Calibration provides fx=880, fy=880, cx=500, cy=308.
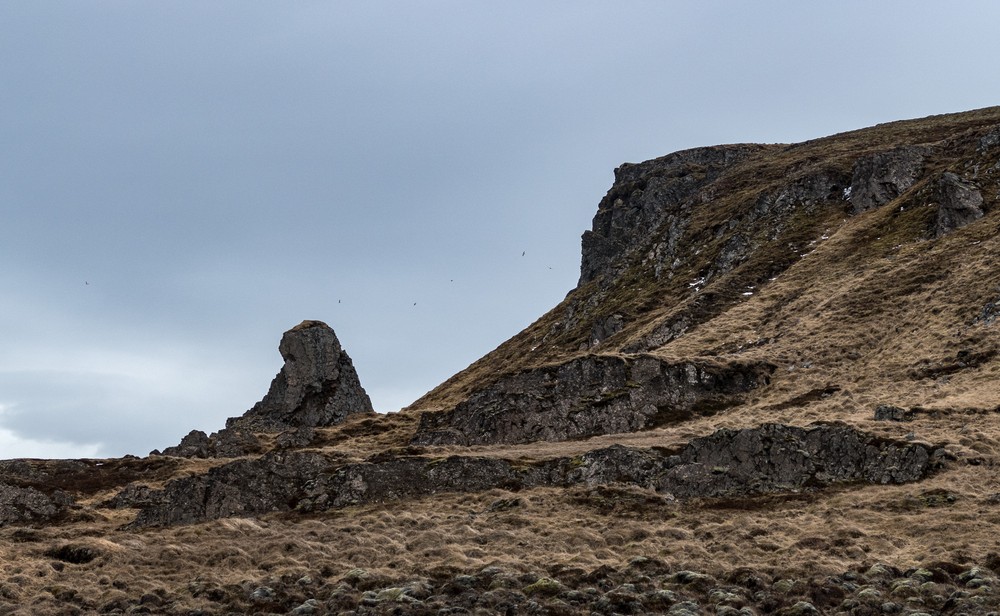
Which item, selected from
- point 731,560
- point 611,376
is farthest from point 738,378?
point 731,560

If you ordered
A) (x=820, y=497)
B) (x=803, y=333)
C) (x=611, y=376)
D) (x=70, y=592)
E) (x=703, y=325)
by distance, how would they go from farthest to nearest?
1. (x=703, y=325)
2. (x=803, y=333)
3. (x=611, y=376)
4. (x=820, y=497)
5. (x=70, y=592)

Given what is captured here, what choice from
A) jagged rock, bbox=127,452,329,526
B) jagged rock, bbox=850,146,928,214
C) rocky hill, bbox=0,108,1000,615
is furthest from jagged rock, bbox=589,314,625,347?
jagged rock, bbox=127,452,329,526

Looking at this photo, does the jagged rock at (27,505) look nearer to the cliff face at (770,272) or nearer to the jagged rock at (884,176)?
the cliff face at (770,272)

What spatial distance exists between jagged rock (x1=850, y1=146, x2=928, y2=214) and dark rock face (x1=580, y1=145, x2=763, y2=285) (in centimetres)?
3271

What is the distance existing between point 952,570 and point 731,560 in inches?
253

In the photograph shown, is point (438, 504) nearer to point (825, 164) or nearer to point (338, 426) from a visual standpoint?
point (338, 426)

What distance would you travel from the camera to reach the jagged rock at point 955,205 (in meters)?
89.0

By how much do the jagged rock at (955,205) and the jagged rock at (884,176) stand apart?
56.4 feet

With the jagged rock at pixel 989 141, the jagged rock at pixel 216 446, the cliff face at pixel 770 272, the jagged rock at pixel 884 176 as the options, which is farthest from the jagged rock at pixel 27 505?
the jagged rock at pixel 989 141

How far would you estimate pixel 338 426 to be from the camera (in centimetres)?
7600

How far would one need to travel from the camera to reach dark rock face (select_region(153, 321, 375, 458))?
85688 mm

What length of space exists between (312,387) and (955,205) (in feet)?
223

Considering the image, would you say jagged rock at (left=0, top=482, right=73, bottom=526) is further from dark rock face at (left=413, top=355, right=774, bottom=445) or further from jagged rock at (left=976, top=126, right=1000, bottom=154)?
jagged rock at (left=976, top=126, right=1000, bottom=154)

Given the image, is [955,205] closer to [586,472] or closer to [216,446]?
[586,472]
